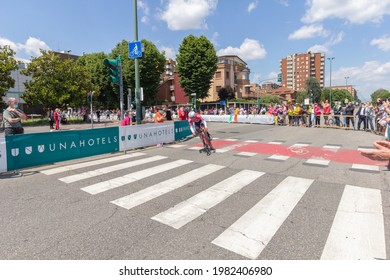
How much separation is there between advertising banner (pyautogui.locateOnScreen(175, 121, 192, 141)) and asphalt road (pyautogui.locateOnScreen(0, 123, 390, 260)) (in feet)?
17.8

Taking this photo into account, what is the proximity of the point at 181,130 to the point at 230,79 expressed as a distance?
147 feet

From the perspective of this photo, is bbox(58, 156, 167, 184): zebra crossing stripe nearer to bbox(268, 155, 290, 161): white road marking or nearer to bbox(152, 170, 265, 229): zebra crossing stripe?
bbox(152, 170, 265, 229): zebra crossing stripe

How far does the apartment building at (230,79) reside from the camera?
174ft

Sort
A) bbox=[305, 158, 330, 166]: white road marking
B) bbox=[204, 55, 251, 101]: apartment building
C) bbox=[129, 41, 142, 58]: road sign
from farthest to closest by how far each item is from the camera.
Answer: bbox=[204, 55, 251, 101]: apartment building
bbox=[129, 41, 142, 58]: road sign
bbox=[305, 158, 330, 166]: white road marking

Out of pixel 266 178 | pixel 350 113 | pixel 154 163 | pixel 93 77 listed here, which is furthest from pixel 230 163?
pixel 93 77

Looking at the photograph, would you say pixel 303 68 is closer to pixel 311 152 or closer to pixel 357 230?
pixel 311 152

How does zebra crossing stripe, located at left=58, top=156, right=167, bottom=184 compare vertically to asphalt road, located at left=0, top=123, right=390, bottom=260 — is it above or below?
above

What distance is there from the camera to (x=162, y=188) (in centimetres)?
520

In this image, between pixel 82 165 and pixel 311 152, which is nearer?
pixel 82 165

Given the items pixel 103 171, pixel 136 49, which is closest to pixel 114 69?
pixel 136 49

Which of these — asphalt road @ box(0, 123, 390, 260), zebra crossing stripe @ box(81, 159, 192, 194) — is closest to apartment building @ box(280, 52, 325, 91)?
zebra crossing stripe @ box(81, 159, 192, 194)

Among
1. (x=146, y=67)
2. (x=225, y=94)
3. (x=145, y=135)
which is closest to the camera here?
(x=145, y=135)

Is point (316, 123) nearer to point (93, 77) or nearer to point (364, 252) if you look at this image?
point (364, 252)

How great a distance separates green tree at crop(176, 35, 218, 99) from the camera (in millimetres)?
39688
